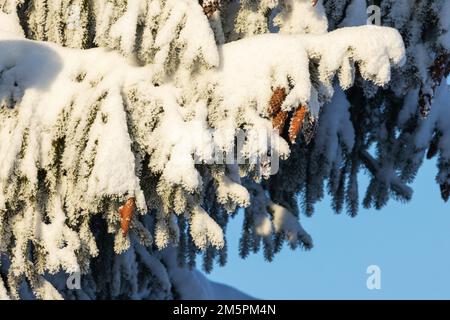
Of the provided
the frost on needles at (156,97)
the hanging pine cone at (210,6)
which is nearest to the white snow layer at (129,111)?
the frost on needles at (156,97)

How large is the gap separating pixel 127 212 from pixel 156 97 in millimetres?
680

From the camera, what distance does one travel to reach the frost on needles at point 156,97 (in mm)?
4969

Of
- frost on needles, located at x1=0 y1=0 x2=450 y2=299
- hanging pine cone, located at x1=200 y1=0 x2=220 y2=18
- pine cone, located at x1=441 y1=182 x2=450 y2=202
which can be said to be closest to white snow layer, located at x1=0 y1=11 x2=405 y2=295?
frost on needles, located at x1=0 y1=0 x2=450 y2=299

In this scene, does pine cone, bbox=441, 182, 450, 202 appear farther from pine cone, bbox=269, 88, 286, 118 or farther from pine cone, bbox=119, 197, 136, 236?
pine cone, bbox=119, 197, 136, 236

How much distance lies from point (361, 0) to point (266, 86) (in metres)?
1.49

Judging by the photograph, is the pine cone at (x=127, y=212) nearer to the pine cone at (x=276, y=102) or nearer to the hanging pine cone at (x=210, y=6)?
the pine cone at (x=276, y=102)

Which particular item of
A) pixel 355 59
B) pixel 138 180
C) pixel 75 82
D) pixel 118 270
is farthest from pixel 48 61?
pixel 118 270

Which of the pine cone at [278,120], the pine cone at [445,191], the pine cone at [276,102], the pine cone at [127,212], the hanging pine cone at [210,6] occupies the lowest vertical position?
the pine cone at [445,191]

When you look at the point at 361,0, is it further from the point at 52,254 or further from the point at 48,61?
the point at 52,254

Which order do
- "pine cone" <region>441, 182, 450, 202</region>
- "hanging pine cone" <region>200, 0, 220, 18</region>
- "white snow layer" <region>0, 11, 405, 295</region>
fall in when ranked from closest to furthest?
"white snow layer" <region>0, 11, 405, 295</region> → "hanging pine cone" <region>200, 0, 220, 18</region> → "pine cone" <region>441, 182, 450, 202</region>

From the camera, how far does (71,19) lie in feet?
19.5

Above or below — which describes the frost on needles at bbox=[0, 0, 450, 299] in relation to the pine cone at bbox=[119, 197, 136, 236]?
above

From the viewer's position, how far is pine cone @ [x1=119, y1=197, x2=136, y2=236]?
16.3ft

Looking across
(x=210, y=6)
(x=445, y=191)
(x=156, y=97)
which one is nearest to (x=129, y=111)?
Answer: (x=156, y=97)
